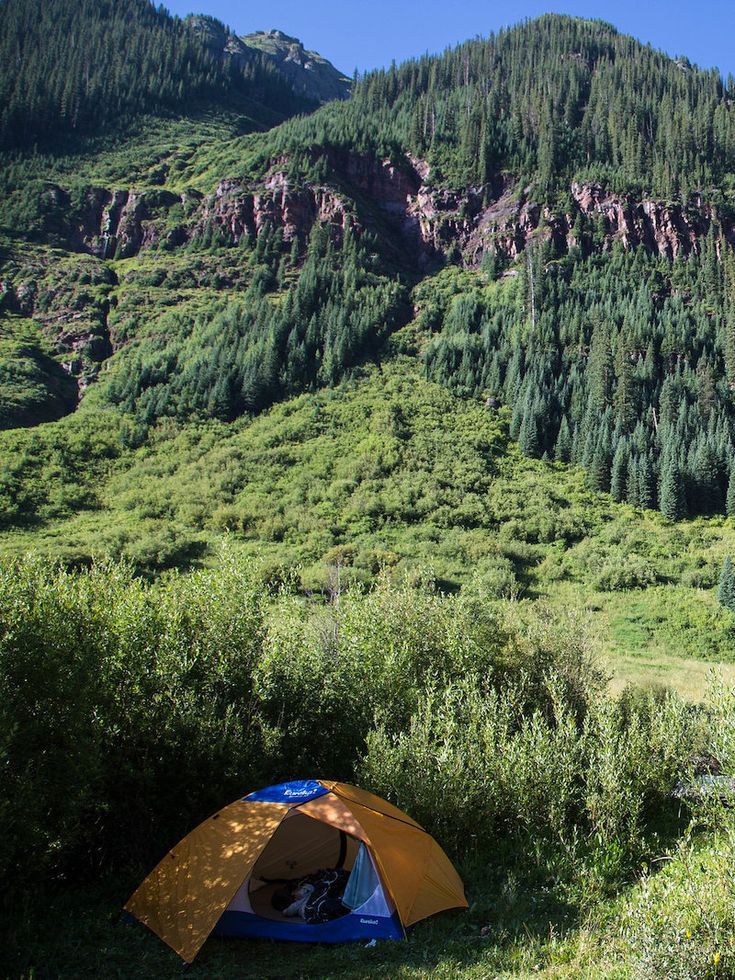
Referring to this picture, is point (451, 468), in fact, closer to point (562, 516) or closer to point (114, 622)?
point (562, 516)

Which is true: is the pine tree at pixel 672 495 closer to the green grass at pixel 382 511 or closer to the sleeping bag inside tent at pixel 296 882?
the green grass at pixel 382 511

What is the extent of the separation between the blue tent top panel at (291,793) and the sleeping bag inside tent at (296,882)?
2 centimetres

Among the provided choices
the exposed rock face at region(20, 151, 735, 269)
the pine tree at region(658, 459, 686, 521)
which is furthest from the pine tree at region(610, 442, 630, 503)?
the exposed rock face at region(20, 151, 735, 269)

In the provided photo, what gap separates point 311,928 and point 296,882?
1269 mm

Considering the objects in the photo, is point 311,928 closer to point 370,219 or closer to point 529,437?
point 529,437

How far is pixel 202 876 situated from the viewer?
35.1ft

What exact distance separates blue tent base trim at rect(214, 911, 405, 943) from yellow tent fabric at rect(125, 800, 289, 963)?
0.76 metres

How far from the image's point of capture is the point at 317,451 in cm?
6531

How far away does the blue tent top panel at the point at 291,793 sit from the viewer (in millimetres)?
11594

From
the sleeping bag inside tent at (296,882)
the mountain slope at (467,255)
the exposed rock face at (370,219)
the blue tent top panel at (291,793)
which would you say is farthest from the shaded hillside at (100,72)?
the sleeping bag inside tent at (296,882)

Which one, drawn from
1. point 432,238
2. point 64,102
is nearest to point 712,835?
point 432,238

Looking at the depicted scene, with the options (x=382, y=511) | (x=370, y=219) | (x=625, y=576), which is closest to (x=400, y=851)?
(x=625, y=576)

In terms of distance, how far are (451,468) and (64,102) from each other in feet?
461

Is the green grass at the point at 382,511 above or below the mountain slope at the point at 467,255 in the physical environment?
below
